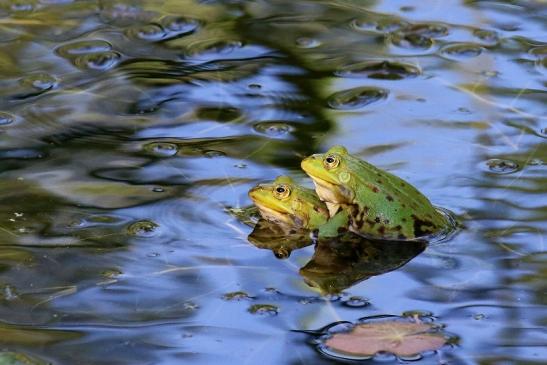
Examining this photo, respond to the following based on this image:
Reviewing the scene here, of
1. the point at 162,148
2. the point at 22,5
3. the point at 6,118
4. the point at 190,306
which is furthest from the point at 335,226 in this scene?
the point at 22,5

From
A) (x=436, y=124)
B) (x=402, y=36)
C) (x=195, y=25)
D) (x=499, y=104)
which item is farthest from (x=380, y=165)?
(x=195, y=25)

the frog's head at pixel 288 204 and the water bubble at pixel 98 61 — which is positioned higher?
the frog's head at pixel 288 204

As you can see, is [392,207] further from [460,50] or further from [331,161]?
[460,50]

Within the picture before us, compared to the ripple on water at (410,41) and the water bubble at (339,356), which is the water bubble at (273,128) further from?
the water bubble at (339,356)

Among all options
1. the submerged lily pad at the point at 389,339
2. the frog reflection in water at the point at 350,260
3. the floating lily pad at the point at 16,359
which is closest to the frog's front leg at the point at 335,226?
the frog reflection in water at the point at 350,260

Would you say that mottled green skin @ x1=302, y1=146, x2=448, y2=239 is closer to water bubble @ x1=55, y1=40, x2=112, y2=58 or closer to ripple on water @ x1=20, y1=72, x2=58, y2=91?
ripple on water @ x1=20, y1=72, x2=58, y2=91

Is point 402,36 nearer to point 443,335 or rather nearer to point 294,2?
point 294,2
